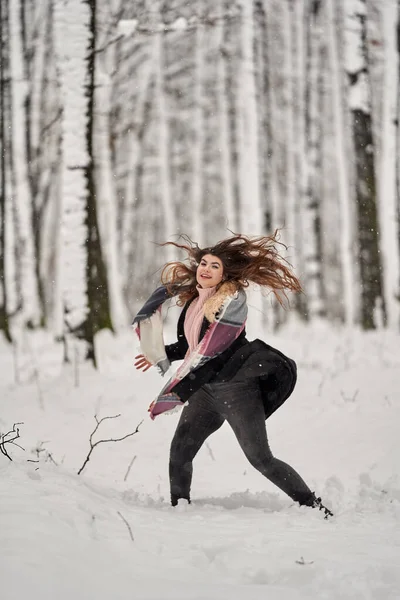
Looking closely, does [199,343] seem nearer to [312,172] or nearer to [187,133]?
[312,172]

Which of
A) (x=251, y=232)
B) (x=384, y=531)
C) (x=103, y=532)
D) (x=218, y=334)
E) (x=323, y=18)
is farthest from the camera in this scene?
(x=323, y=18)

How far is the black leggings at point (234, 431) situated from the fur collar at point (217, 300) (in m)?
0.46

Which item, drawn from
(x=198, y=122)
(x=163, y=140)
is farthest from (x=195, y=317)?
(x=198, y=122)

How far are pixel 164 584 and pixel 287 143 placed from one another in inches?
650

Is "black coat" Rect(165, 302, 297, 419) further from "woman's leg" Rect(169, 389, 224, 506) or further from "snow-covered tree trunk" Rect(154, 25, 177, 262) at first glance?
"snow-covered tree trunk" Rect(154, 25, 177, 262)

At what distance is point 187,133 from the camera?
65.3ft

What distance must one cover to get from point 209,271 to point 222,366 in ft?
2.16

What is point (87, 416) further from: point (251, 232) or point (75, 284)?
point (251, 232)

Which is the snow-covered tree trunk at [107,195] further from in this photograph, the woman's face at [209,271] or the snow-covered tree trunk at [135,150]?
the woman's face at [209,271]

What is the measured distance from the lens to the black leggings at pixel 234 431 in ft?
13.5

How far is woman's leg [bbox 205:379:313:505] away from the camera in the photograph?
4105 mm

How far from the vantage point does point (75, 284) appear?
859 centimetres

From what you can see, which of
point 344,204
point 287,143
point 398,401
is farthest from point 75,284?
point 344,204

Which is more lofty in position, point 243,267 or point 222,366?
point 243,267
